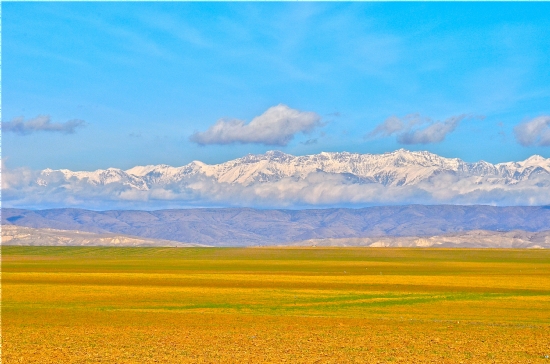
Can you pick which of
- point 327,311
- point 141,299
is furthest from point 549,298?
point 141,299

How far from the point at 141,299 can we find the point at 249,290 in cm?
1373

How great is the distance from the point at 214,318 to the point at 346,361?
1720 cm

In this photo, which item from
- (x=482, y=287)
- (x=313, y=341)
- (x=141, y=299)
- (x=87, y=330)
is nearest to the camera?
(x=313, y=341)

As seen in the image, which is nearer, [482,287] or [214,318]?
[214,318]

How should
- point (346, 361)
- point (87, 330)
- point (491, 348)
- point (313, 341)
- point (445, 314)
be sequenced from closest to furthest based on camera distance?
point (346, 361) → point (491, 348) → point (313, 341) → point (87, 330) → point (445, 314)

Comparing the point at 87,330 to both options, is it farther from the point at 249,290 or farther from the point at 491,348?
the point at 249,290

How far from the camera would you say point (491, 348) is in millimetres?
31797

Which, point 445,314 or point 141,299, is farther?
point 141,299

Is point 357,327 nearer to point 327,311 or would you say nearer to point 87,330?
point 327,311

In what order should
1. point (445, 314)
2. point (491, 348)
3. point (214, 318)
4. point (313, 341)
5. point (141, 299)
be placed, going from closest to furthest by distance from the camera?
point (491, 348) → point (313, 341) → point (214, 318) → point (445, 314) → point (141, 299)

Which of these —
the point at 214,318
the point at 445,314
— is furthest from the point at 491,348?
the point at 214,318

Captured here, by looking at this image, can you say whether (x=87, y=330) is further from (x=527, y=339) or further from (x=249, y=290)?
(x=249, y=290)

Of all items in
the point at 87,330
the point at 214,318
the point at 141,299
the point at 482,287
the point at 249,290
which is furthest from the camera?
the point at 482,287

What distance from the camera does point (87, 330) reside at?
3756 cm
